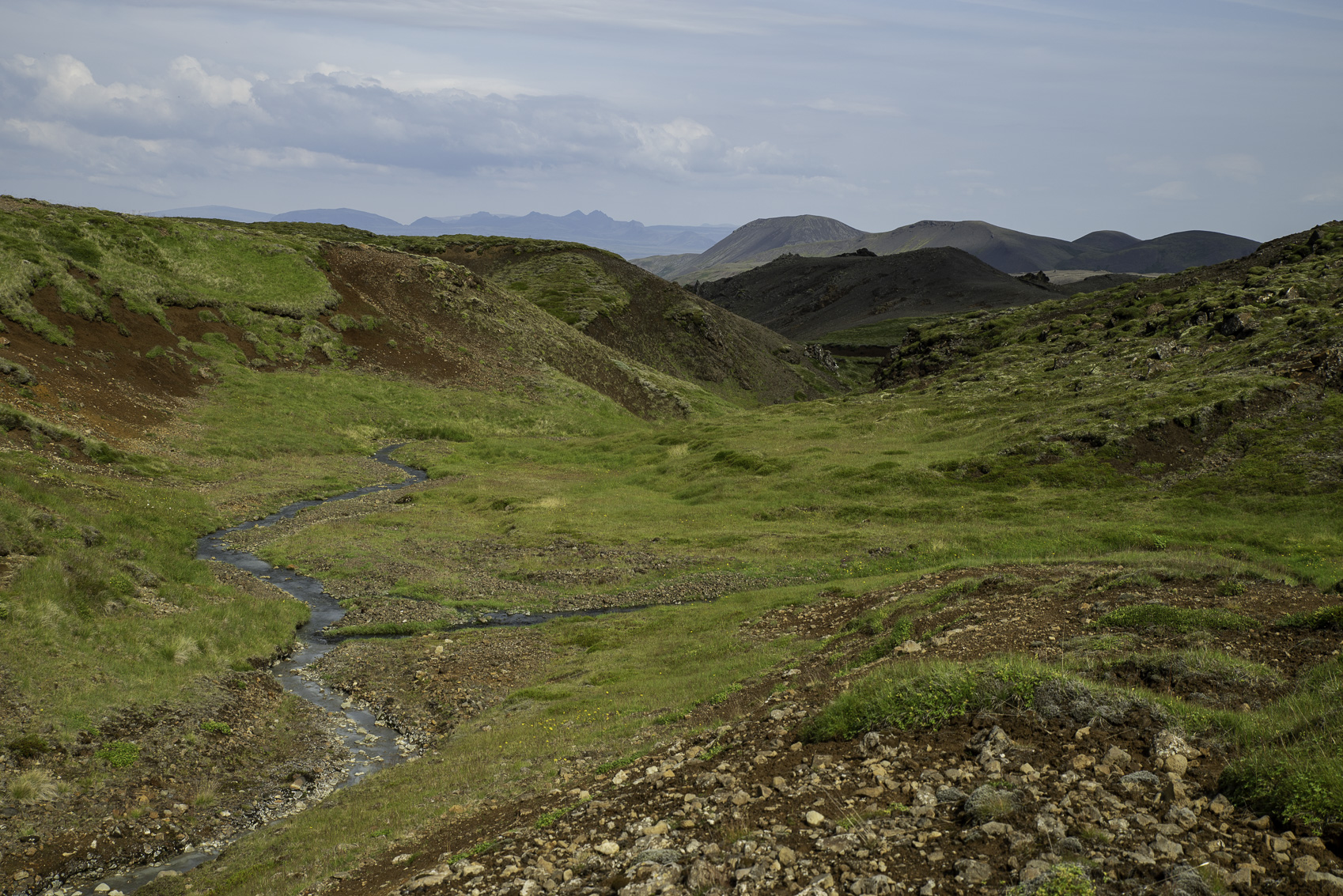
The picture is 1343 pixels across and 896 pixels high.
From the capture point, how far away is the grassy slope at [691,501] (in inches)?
1025

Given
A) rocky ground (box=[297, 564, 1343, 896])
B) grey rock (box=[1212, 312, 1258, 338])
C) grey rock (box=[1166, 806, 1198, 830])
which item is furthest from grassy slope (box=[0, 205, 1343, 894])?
grey rock (box=[1166, 806, 1198, 830])

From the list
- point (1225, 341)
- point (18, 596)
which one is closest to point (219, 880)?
point (18, 596)

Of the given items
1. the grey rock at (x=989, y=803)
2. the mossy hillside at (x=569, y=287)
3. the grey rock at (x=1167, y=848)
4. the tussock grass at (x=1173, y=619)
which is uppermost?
the mossy hillside at (x=569, y=287)

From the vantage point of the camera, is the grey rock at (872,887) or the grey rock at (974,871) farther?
the grey rock at (872,887)

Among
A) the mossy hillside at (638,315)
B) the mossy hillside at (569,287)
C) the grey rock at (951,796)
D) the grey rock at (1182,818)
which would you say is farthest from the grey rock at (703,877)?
the mossy hillside at (569,287)

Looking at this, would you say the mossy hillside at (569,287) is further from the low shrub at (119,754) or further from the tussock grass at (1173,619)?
the tussock grass at (1173,619)

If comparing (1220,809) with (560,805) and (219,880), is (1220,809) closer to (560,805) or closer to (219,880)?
(560,805)

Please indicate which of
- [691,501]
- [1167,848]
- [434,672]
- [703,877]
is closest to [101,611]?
[434,672]

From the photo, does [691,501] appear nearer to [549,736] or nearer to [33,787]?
[549,736]

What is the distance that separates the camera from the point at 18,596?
25.9 metres

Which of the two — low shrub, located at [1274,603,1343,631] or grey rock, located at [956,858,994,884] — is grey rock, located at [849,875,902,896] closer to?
grey rock, located at [956,858,994,884]

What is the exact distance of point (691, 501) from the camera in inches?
2714

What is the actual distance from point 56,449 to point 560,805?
51.6 meters

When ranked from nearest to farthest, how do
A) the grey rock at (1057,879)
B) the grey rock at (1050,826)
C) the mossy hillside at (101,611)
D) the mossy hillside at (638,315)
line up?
the grey rock at (1057,879) < the grey rock at (1050,826) < the mossy hillside at (101,611) < the mossy hillside at (638,315)
